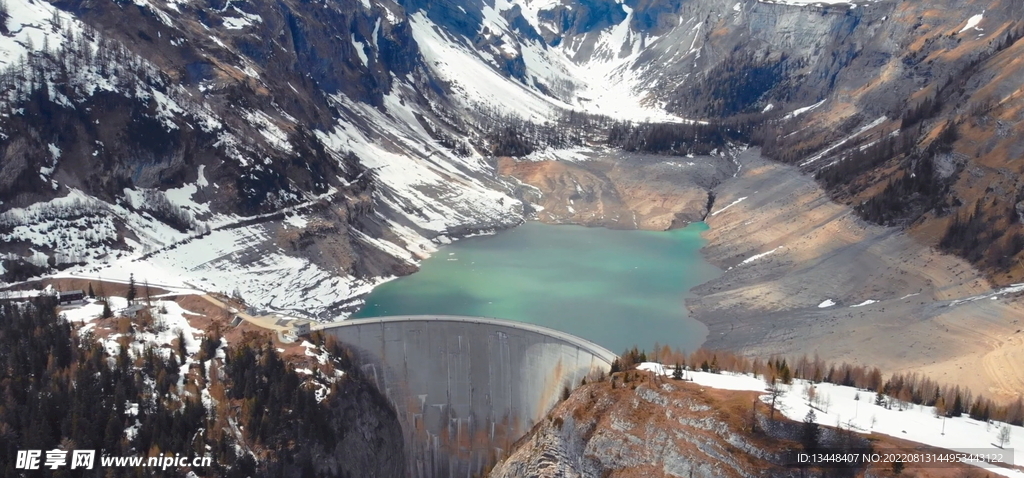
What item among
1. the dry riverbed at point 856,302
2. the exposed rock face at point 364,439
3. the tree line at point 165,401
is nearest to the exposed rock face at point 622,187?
the dry riverbed at point 856,302

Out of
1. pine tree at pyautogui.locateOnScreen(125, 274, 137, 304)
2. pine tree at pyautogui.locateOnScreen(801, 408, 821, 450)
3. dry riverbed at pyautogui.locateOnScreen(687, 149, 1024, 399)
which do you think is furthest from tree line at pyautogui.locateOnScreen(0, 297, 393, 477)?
dry riverbed at pyautogui.locateOnScreen(687, 149, 1024, 399)

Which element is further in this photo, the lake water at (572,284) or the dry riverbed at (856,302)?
the lake water at (572,284)

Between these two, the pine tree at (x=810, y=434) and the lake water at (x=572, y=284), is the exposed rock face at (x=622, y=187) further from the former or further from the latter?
the pine tree at (x=810, y=434)

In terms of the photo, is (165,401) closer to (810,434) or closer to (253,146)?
(810,434)

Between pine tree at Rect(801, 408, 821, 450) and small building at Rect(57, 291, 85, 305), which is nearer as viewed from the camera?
pine tree at Rect(801, 408, 821, 450)

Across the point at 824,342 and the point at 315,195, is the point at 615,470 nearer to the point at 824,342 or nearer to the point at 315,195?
the point at 824,342

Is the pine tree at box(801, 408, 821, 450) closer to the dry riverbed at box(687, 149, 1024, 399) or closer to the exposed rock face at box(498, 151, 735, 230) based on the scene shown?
the dry riverbed at box(687, 149, 1024, 399)

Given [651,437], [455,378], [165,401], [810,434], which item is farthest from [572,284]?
[810,434]
